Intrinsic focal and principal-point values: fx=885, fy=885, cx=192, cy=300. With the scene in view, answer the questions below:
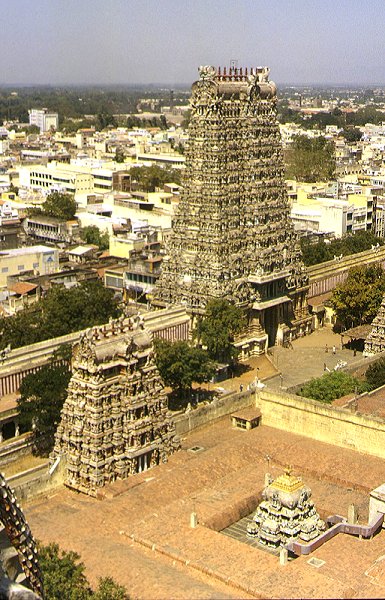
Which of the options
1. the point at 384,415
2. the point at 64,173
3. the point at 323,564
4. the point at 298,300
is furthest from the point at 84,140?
the point at 323,564

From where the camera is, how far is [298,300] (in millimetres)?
52094

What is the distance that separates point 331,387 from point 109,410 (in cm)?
1141

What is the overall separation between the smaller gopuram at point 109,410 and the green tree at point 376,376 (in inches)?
464

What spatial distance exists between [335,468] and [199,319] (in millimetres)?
16750

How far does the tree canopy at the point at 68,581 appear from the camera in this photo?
2048 centimetres

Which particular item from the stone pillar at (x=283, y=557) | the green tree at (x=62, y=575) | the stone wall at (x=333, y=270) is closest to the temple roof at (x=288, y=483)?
the stone pillar at (x=283, y=557)

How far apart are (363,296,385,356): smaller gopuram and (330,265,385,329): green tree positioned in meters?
4.81

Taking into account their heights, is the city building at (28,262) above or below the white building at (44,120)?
below

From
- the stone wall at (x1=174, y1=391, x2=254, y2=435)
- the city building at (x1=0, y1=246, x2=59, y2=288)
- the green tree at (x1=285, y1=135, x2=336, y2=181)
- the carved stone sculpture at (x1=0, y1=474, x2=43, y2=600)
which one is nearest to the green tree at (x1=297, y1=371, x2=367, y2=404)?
the stone wall at (x1=174, y1=391, x2=254, y2=435)

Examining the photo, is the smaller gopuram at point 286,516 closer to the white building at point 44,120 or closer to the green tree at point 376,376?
the green tree at point 376,376

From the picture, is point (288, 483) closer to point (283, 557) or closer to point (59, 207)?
point (283, 557)

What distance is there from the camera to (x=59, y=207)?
257 ft

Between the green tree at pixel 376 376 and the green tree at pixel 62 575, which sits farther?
the green tree at pixel 376 376

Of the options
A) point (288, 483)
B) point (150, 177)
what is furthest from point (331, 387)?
point (150, 177)
